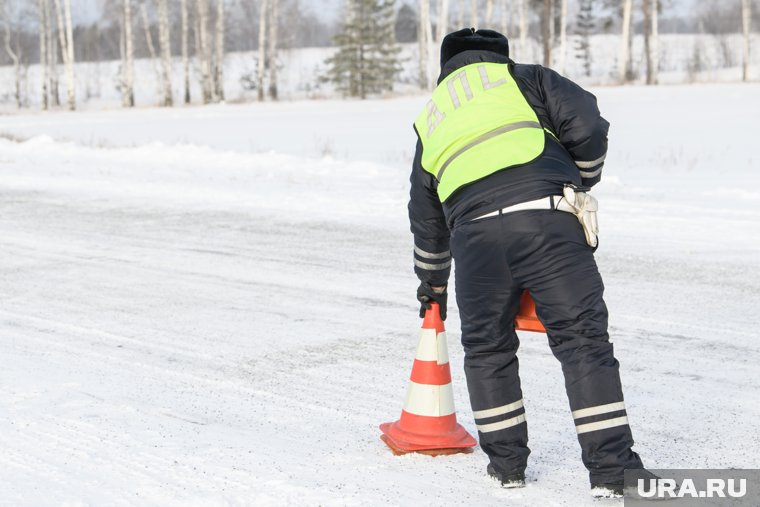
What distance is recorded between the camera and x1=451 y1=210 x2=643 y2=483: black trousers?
3.45 meters

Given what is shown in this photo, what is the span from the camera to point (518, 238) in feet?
11.4

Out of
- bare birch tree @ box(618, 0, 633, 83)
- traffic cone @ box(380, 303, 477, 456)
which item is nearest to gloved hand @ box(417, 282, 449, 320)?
traffic cone @ box(380, 303, 477, 456)

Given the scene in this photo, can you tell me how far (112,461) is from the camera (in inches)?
158

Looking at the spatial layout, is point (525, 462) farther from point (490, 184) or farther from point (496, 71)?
point (496, 71)

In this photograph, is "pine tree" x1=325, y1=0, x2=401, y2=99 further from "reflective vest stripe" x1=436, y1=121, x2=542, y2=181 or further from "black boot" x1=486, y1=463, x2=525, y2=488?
"black boot" x1=486, y1=463, x2=525, y2=488

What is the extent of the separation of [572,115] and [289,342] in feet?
10.3

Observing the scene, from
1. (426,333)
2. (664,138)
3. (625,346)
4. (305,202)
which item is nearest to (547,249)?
(426,333)

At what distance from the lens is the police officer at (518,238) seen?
3.46 m

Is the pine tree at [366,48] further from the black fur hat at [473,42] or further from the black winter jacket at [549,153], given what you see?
the black winter jacket at [549,153]

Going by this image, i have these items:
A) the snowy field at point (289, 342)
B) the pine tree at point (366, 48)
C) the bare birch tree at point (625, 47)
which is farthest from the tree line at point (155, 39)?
the snowy field at point (289, 342)

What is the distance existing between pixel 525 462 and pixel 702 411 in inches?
52.8

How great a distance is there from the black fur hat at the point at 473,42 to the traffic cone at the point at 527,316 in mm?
959

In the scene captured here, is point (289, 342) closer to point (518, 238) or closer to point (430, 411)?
point (430, 411)

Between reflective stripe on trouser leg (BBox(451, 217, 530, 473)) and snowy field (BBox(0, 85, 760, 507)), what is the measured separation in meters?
0.20
